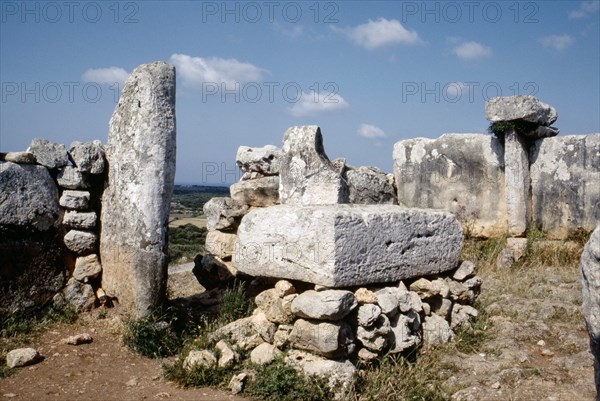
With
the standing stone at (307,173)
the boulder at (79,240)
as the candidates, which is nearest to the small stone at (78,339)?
the boulder at (79,240)

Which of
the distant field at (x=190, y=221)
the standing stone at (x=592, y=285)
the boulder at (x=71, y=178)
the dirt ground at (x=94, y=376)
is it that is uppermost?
the boulder at (x=71, y=178)

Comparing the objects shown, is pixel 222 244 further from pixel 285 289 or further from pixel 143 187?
pixel 285 289

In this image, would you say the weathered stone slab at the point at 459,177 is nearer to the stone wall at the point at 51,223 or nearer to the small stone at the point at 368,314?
the small stone at the point at 368,314

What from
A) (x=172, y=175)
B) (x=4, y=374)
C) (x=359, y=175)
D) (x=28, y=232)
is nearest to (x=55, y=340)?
(x=4, y=374)

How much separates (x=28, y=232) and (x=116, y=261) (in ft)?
3.34

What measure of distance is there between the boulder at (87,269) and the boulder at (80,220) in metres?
0.36

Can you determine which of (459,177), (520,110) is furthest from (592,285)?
(459,177)

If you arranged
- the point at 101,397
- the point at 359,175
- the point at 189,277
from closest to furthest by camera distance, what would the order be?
the point at 101,397, the point at 359,175, the point at 189,277

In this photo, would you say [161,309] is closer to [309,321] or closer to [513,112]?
[309,321]

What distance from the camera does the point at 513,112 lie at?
844 centimetres

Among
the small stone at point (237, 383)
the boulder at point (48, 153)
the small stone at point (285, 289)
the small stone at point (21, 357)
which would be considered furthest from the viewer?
the boulder at point (48, 153)

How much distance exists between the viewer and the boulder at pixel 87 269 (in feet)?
20.1

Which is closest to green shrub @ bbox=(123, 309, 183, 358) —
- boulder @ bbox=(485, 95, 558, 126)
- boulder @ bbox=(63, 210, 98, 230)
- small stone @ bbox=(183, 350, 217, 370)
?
small stone @ bbox=(183, 350, 217, 370)

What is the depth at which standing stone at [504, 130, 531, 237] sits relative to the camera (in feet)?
28.3
